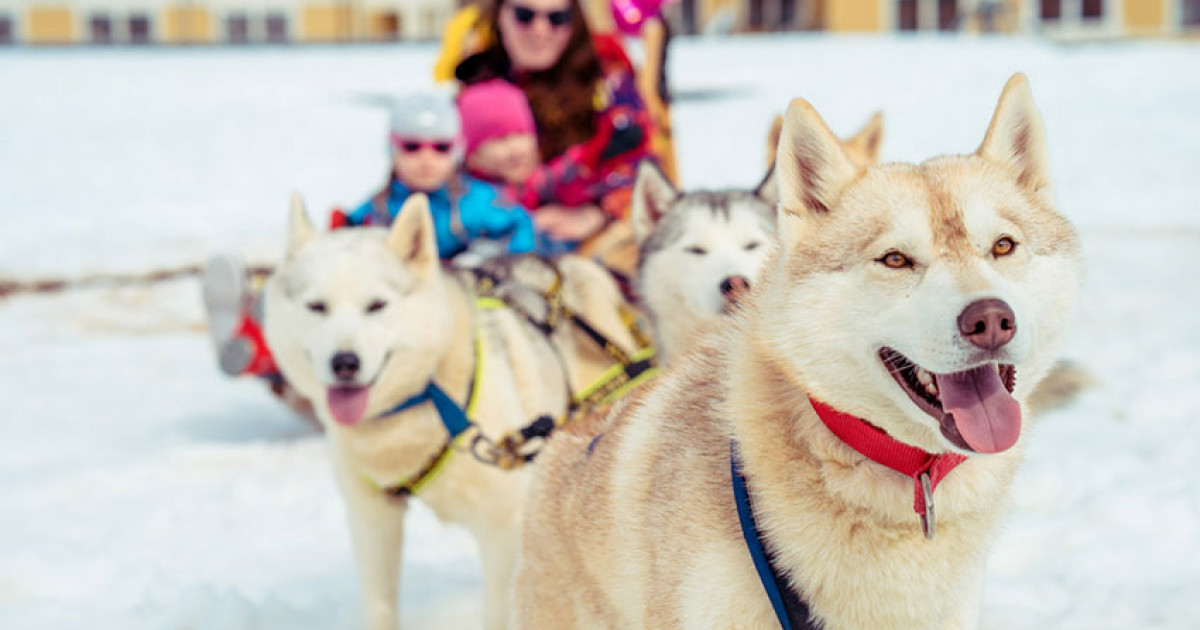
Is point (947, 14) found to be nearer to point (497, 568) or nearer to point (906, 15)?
point (906, 15)

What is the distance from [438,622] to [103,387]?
3865 mm

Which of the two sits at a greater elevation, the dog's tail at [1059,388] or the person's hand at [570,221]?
the person's hand at [570,221]

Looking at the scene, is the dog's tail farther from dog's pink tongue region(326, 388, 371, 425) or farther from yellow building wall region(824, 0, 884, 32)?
yellow building wall region(824, 0, 884, 32)

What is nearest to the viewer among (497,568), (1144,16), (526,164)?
(497,568)

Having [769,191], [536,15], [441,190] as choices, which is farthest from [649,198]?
[536,15]

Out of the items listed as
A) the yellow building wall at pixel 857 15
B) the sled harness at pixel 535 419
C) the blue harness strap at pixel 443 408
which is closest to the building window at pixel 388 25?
the yellow building wall at pixel 857 15

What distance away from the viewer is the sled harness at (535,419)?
3006 millimetres

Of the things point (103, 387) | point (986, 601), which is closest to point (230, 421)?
point (103, 387)

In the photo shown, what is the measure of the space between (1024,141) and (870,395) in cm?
54

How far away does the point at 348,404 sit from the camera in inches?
117

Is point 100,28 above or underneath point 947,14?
above

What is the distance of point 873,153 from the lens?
3.93 meters

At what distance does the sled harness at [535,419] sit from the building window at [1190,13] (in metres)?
26.3

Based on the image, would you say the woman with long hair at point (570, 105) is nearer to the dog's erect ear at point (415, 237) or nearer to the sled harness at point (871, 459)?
the dog's erect ear at point (415, 237)
